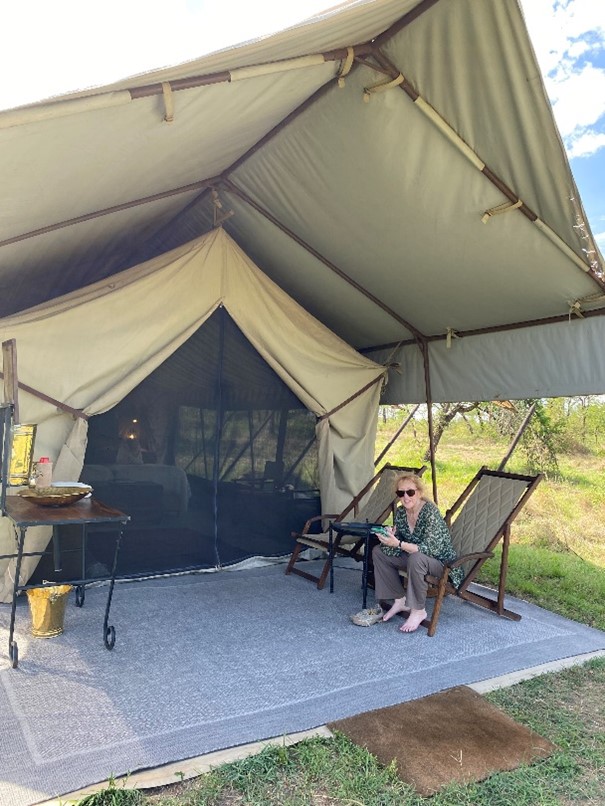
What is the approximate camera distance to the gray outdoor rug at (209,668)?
2.07 meters

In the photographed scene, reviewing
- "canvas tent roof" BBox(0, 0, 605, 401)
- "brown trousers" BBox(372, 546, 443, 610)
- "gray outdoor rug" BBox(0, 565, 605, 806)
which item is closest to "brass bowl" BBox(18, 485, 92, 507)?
"gray outdoor rug" BBox(0, 565, 605, 806)

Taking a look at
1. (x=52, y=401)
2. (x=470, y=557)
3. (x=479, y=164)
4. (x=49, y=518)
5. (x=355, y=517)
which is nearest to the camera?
(x=49, y=518)

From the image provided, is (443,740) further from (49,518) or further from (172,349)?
(172,349)

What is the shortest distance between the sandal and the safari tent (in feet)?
5.02

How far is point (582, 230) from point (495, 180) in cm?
50

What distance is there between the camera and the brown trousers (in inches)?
133

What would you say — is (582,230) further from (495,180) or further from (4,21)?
(4,21)

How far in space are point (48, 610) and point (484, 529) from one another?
8.29 ft

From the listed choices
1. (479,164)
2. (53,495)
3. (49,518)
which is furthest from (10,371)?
(479,164)

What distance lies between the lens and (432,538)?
3500mm

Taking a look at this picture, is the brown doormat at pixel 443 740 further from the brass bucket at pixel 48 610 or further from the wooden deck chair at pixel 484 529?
the brass bucket at pixel 48 610

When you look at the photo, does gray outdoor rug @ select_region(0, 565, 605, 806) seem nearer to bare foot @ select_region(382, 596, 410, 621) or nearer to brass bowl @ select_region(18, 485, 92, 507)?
bare foot @ select_region(382, 596, 410, 621)

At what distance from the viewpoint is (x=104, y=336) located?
3928mm

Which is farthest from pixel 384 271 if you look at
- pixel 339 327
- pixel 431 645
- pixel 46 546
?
pixel 46 546
